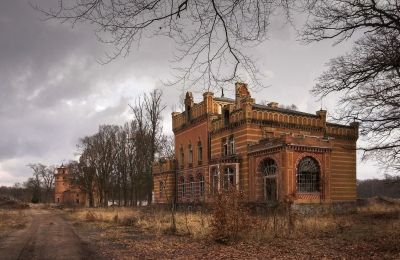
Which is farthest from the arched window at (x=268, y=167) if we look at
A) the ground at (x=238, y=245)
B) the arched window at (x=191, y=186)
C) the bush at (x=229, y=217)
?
the bush at (x=229, y=217)

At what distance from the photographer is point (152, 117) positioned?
169 ft

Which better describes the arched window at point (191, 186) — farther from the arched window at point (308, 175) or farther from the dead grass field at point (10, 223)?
the dead grass field at point (10, 223)

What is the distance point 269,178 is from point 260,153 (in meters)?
1.80

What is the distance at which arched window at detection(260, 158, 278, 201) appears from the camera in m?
30.8

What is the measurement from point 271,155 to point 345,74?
1856 centimetres

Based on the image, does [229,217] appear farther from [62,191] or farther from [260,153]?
[62,191]

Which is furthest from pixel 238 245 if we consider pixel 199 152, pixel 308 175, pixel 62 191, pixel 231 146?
pixel 62 191

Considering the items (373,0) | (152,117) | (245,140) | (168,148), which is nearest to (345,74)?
(373,0)

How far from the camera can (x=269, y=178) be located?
31.1 m

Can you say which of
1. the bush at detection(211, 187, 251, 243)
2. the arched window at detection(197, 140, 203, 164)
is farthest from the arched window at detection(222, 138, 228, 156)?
the bush at detection(211, 187, 251, 243)

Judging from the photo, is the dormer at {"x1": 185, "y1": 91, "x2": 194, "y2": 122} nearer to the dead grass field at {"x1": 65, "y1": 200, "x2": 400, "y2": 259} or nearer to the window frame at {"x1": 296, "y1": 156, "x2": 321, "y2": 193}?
the window frame at {"x1": 296, "y1": 156, "x2": 321, "y2": 193}

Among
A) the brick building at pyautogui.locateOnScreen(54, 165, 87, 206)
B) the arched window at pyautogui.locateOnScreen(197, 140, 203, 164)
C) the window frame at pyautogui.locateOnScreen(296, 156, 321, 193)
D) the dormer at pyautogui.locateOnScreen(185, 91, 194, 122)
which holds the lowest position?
the brick building at pyautogui.locateOnScreen(54, 165, 87, 206)

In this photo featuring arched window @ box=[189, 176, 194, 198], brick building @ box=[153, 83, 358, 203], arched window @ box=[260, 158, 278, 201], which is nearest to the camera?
brick building @ box=[153, 83, 358, 203]

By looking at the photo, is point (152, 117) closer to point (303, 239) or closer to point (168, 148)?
point (168, 148)
